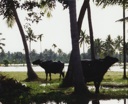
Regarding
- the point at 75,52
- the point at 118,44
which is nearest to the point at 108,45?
the point at 118,44

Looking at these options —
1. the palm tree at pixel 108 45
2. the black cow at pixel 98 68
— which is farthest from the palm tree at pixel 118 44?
the black cow at pixel 98 68

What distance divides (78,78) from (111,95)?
207 cm

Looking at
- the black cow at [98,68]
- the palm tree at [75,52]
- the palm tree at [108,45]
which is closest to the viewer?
the palm tree at [75,52]

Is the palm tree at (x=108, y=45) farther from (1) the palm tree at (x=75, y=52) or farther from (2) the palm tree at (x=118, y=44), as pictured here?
(1) the palm tree at (x=75, y=52)

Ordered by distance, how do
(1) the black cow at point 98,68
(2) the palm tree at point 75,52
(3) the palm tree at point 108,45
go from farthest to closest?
1. (3) the palm tree at point 108,45
2. (1) the black cow at point 98,68
3. (2) the palm tree at point 75,52

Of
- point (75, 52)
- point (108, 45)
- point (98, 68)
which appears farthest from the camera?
point (108, 45)

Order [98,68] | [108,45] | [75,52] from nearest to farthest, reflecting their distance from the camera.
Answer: [75,52] → [98,68] → [108,45]

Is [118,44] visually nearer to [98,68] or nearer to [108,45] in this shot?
[108,45]

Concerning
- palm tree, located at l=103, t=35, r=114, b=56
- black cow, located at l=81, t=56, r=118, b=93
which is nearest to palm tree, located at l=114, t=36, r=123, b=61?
palm tree, located at l=103, t=35, r=114, b=56

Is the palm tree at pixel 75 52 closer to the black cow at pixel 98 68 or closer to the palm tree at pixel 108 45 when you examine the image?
the black cow at pixel 98 68

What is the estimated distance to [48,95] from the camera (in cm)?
1991

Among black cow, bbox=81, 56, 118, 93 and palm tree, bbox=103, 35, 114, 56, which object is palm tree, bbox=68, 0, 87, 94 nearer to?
black cow, bbox=81, 56, 118, 93

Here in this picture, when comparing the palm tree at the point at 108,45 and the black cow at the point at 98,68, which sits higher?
the palm tree at the point at 108,45

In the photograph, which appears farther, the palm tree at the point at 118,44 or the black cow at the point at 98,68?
the palm tree at the point at 118,44
